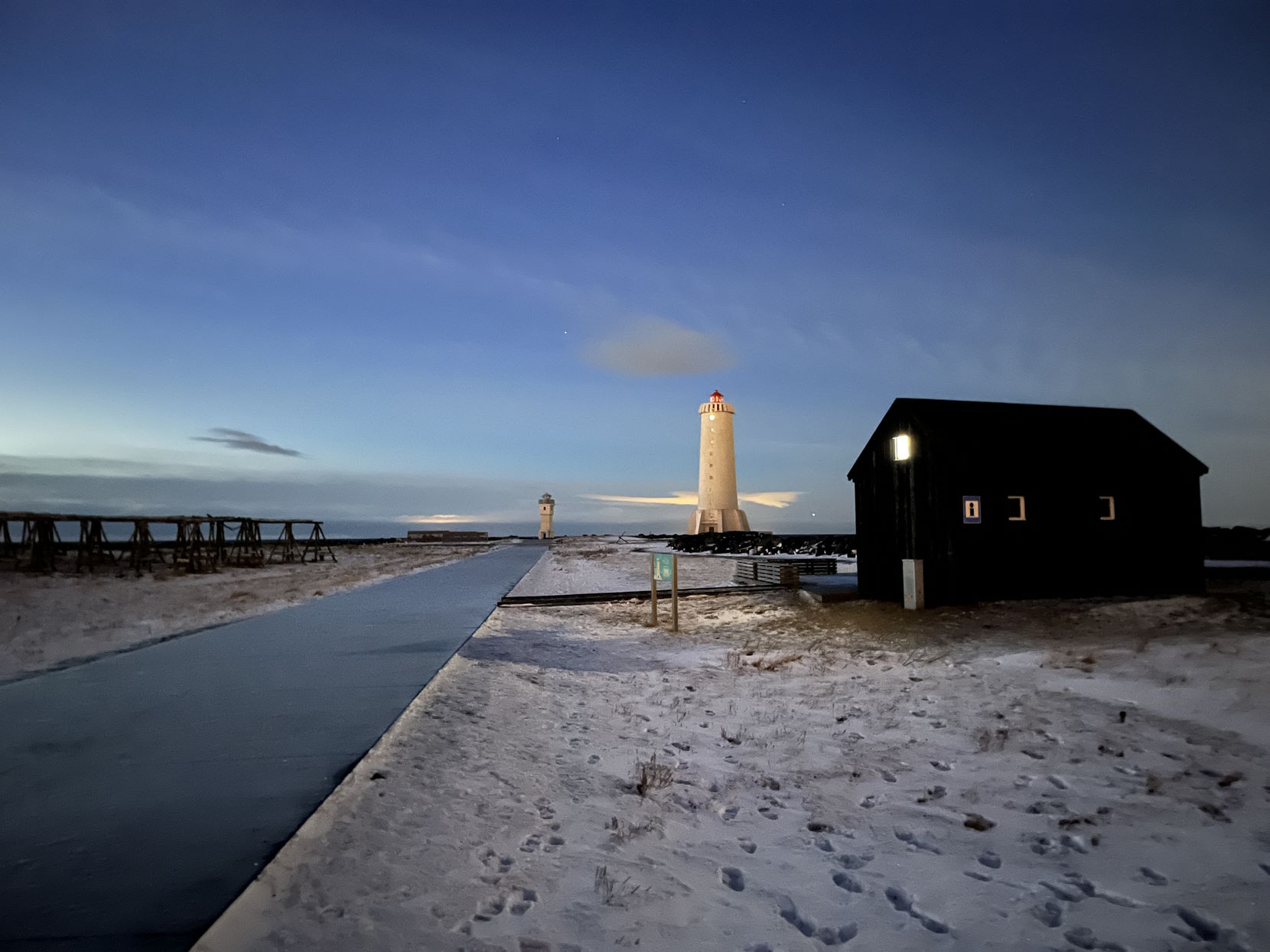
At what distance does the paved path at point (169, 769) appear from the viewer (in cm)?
355

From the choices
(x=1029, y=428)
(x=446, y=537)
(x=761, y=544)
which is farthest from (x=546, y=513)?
(x=1029, y=428)

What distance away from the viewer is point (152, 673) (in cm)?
899

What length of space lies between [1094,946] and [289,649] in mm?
11090

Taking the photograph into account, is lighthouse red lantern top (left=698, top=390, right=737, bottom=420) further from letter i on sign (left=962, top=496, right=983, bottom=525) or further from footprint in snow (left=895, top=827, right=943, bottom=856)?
footprint in snow (left=895, top=827, right=943, bottom=856)

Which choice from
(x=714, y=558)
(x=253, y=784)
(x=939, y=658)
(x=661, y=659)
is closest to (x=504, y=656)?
(x=661, y=659)

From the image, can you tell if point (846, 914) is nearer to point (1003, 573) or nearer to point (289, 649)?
point (289, 649)

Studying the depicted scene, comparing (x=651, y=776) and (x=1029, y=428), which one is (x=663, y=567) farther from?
(x=1029, y=428)

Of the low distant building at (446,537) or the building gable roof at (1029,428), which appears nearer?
the building gable roof at (1029,428)

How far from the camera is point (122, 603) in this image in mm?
19203

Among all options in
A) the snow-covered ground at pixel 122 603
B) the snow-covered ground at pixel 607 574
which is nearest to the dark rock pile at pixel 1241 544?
the snow-covered ground at pixel 607 574

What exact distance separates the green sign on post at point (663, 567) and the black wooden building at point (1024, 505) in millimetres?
5719

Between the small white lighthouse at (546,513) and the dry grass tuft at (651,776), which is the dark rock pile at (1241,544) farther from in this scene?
the small white lighthouse at (546,513)

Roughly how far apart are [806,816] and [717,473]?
54.7 m

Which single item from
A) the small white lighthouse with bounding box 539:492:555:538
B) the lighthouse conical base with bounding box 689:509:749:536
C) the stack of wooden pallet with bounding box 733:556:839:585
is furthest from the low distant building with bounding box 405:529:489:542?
the stack of wooden pallet with bounding box 733:556:839:585
